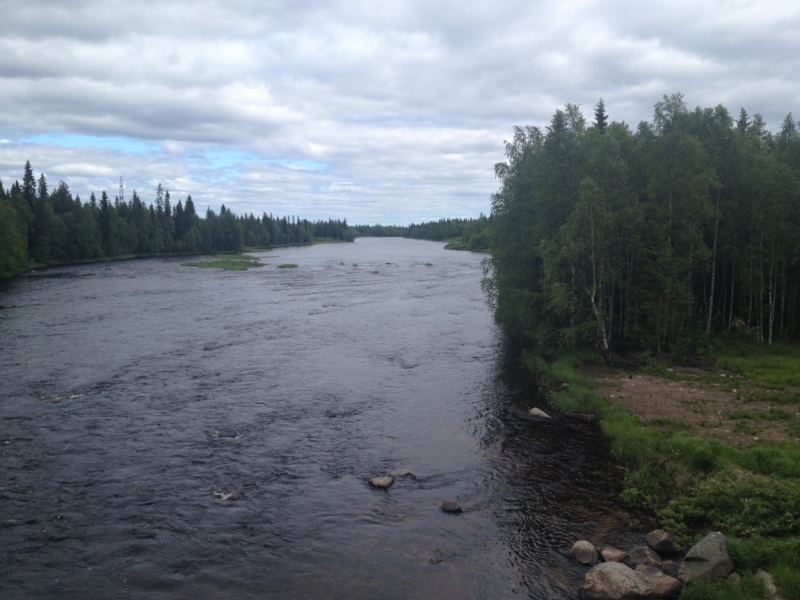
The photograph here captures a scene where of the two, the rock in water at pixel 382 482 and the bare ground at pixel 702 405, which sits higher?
the bare ground at pixel 702 405

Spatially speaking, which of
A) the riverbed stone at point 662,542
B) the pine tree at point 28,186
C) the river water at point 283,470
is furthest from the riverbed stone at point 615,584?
the pine tree at point 28,186

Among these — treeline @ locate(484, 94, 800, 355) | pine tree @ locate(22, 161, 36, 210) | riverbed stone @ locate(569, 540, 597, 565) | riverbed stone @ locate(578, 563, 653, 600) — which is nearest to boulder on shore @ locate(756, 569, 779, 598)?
riverbed stone @ locate(578, 563, 653, 600)

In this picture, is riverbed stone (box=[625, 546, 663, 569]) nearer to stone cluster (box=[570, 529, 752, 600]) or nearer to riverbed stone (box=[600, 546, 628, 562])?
stone cluster (box=[570, 529, 752, 600])

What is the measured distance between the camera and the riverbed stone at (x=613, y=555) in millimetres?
13979

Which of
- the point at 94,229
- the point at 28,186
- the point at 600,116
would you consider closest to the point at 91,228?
the point at 94,229

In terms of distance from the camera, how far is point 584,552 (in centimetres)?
1420

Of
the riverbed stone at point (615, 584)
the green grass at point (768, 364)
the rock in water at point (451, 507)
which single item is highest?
the green grass at point (768, 364)

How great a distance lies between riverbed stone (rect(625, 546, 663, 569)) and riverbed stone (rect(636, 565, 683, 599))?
19.9 inches

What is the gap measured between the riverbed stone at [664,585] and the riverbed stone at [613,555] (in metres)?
0.77

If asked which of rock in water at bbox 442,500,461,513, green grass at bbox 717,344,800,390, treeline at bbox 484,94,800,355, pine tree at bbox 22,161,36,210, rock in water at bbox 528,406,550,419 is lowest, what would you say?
rock in water at bbox 442,500,461,513

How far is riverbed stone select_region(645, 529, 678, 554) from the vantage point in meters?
14.4

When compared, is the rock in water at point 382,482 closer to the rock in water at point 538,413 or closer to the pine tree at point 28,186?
the rock in water at point 538,413

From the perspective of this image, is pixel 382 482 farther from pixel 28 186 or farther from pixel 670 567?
pixel 28 186

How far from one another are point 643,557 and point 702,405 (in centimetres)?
1221
